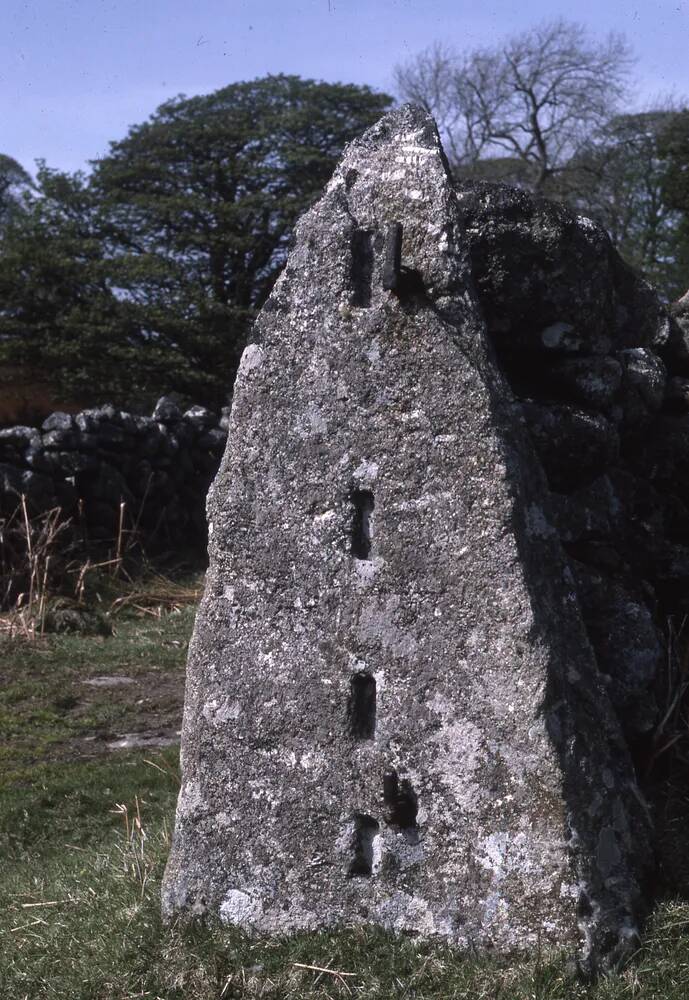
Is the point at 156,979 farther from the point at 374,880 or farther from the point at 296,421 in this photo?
the point at 296,421

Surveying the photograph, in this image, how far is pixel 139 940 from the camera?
2949 mm

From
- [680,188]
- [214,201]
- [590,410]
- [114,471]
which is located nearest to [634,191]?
[680,188]

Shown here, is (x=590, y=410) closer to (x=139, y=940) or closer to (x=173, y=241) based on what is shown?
(x=139, y=940)

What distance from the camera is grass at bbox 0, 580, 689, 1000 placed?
8.62 feet

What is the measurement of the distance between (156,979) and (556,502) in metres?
1.61

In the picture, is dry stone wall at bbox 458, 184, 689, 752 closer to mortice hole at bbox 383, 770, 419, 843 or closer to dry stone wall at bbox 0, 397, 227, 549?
mortice hole at bbox 383, 770, 419, 843

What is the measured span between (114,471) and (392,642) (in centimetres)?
Answer: 839

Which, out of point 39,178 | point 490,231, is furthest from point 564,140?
point 490,231

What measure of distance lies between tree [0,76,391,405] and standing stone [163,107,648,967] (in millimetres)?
18371

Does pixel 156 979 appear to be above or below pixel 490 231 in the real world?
below

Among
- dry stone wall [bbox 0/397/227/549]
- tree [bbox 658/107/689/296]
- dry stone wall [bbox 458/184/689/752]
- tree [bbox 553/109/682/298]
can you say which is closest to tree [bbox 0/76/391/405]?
tree [bbox 553/109/682/298]

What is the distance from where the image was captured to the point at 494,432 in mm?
2764

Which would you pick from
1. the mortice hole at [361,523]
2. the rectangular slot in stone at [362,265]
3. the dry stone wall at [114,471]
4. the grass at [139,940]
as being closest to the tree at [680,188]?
the dry stone wall at [114,471]

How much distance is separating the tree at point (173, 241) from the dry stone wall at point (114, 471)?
896 cm
